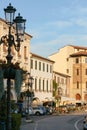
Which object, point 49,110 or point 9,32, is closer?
point 9,32

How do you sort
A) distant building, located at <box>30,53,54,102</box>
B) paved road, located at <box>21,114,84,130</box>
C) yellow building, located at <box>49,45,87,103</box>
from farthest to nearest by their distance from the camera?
yellow building, located at <box>49,45,87,103</box>, distant building, located at <box>30,53,54,102</box>, paved road, located at <box>21,114,84,130</box>

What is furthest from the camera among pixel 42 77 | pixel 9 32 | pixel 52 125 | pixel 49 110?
pixel 42 77

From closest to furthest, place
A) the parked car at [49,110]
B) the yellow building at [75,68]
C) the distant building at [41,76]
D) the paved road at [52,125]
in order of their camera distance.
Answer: the paved road at [52,125], the parked car at [49,110], the distant building at [41,76], the yellow building at [75,68]

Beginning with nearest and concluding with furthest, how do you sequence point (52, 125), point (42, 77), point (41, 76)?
point (52, 125)
point (41, 76)
point (42, 77)

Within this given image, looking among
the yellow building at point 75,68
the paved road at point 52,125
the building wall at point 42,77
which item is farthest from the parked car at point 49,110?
the yellow building at point 75,68

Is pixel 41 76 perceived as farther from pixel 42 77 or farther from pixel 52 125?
pixel 52 125

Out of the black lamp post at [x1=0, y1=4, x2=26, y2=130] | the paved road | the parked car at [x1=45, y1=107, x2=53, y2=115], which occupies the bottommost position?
the paved road

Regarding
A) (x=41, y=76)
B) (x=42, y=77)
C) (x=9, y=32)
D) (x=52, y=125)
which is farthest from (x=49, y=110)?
(x=9, y=32)

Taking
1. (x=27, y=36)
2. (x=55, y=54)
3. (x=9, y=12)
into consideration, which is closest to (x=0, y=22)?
(x=27, y=36)

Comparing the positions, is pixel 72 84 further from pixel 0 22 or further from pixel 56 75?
pixel 0 22

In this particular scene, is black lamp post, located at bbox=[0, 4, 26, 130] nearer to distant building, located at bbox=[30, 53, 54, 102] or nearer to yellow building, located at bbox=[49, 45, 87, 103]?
distant building, located at bbox=[30, 53, 54, 102]

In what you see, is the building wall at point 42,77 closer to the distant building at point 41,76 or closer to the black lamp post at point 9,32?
the distant building at point 41,76

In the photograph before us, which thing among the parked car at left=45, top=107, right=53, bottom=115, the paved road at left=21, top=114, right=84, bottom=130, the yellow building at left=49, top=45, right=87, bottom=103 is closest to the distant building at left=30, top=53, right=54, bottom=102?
the parked car at left=45, top=107, right=53, bottom=115

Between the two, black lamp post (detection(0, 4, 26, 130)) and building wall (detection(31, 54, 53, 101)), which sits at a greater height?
building wall (detection(31, 54, 53, 101))
